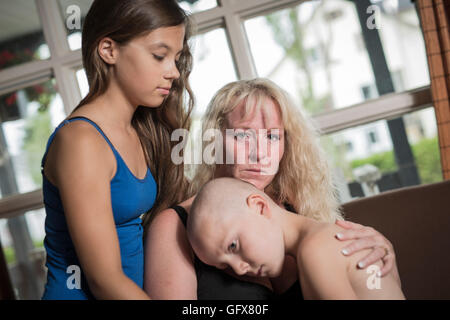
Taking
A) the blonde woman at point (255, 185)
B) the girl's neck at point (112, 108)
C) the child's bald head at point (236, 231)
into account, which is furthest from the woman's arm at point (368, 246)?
the girl's neck at point (112, 108)

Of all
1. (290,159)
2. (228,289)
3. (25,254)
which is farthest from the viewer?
(25,254)

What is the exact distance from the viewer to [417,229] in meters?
1.52

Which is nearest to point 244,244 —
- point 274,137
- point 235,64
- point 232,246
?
point 232,246

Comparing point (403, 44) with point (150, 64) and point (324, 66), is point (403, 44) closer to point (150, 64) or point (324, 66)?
point (324, 66)

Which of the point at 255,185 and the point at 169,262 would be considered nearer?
the point at 169,262

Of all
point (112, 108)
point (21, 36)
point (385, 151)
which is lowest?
point (385, 151)

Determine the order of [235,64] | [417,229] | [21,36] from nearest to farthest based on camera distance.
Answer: [417,229] < [235,64] < [21,36]

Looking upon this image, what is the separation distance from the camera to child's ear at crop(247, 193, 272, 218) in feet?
3.14

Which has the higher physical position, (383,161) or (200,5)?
(200,5)

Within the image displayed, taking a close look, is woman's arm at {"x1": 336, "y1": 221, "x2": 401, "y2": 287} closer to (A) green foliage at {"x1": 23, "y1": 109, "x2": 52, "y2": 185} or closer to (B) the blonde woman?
(B) the blonde woman

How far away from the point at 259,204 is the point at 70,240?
0.55 m

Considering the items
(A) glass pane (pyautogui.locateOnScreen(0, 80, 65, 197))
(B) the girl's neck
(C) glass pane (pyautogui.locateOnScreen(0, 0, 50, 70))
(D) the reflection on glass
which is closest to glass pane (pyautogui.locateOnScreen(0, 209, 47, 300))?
(A) glass pane (pyautogui.locateOnScreen(0, 80, 65, 197))

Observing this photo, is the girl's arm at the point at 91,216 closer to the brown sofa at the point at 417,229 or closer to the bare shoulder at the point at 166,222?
the bare shoulder at the point at 166,222
